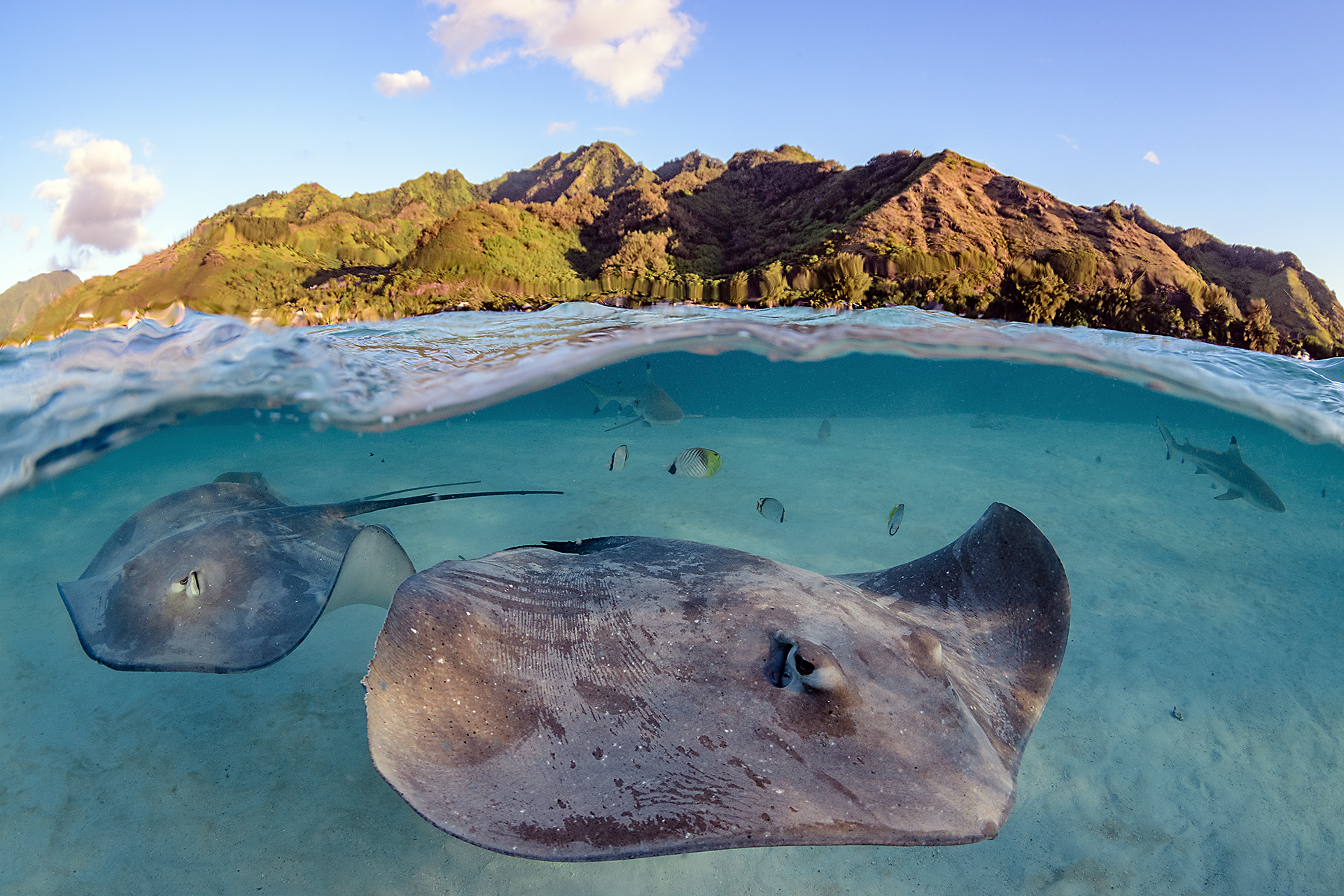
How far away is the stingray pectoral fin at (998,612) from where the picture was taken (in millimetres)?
2355

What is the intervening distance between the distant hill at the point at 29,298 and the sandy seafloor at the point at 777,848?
136 inches

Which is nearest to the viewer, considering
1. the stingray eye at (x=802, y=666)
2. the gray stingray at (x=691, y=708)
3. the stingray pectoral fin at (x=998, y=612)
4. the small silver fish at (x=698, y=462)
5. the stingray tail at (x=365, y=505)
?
the gray stingray at (x=691, y=708)

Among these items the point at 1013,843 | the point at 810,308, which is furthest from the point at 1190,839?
the point at 810,308

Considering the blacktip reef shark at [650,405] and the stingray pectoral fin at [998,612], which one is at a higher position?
the blacktip reef shark at [650,405]

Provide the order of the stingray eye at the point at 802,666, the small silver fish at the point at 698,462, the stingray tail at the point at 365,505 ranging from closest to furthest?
the stingray eye at the point at 802,666 < the stingray tail at the point at 365,505 < the small silver fish at the point at 698,462

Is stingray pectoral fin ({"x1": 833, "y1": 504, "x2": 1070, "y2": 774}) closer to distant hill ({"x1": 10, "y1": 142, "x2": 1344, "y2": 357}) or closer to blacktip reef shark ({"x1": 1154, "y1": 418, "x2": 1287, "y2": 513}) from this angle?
blacktip reef shark ({"x1": 1154, "y1": 418, "x2": 1287, "y2": 513})

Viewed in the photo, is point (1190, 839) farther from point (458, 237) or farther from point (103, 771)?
point (458, 237)

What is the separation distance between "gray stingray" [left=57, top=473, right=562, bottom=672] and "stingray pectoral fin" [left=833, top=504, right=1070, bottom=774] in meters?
3.13

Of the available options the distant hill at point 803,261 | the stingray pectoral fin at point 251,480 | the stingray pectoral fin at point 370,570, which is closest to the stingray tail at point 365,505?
the stingray pectoral fin at point 370,570

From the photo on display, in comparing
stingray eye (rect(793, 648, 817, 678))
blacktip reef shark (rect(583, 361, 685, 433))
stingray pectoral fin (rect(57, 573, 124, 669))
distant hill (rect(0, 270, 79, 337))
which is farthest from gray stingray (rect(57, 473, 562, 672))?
distant hill (rect(0, 270, 79, 337))

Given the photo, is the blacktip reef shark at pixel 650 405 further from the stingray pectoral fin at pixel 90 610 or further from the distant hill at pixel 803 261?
the stingray pectoral fin at pixel 90 610

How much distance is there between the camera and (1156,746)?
4.27 meters

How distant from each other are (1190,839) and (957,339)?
13.3 m

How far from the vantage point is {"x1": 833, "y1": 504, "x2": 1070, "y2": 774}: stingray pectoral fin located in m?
2.36
